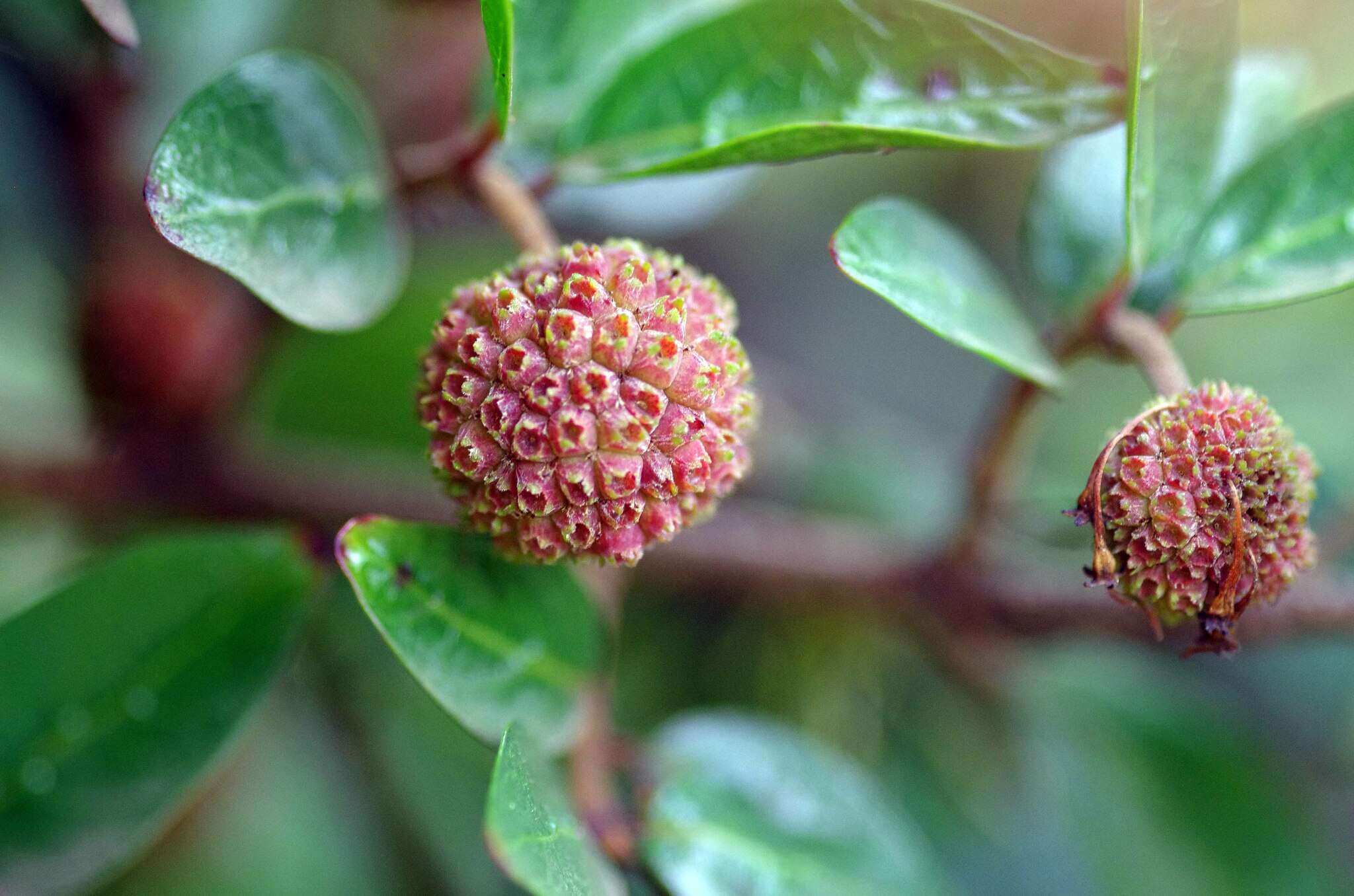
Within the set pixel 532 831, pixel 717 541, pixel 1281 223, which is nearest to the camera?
pixel 532 831

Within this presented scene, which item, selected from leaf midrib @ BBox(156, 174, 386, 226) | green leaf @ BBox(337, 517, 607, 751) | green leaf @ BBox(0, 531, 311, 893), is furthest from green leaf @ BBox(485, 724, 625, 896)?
leaf midrib @ BBox(156, 174, 386, 226)

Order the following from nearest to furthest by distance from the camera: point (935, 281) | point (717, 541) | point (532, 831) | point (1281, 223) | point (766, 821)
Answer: point (532, 831) < point (935, 281) < point (1281, 223) < point (766, 821) < point (717, 541)

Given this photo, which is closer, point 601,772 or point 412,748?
point 601,772

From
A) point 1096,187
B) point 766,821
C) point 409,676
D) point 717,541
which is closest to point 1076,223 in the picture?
point 1096,187

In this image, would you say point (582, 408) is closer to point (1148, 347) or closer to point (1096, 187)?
point (1148, 347)

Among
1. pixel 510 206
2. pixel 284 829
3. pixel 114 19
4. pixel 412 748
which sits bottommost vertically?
pixel 284 829

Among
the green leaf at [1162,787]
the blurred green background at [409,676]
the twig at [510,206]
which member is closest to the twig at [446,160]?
the twig at [510,206]

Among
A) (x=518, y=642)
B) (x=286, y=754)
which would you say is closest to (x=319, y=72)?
(x=518, y=642)

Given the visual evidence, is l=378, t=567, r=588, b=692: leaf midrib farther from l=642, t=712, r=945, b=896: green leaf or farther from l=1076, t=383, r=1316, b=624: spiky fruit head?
l=1076, t=383, r=1316, b=624: spiky fruit head
